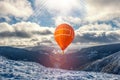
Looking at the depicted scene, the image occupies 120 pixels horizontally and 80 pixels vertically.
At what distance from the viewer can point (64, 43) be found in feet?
345

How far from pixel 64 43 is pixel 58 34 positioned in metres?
3.89

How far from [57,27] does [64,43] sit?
6097 millimetres

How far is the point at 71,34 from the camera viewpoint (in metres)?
106

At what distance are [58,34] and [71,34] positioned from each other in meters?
5.00

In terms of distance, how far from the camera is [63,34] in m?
103

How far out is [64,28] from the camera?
4060 inches

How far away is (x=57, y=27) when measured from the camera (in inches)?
4161

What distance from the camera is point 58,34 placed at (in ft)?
341

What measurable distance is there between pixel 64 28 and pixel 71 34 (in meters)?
4.33

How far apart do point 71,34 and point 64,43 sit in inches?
162

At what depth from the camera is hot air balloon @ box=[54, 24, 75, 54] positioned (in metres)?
103

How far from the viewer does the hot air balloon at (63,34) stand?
102562 millimetres
